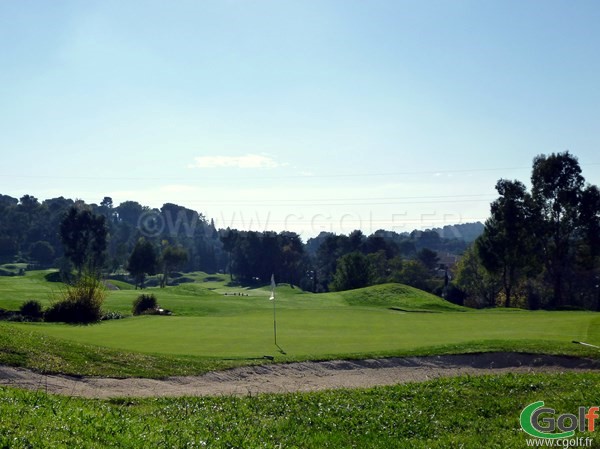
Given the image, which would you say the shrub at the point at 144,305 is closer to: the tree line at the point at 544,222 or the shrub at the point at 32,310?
the shrub at the point at 32,310

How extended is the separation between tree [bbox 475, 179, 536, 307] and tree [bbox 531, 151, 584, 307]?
1.41 metres

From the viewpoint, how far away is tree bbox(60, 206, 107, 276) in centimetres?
8812

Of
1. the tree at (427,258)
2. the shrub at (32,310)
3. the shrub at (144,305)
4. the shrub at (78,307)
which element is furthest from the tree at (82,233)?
the tree at (427,258)

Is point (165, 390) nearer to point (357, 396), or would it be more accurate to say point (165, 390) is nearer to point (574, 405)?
point (357, 396)

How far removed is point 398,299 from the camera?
50438mm

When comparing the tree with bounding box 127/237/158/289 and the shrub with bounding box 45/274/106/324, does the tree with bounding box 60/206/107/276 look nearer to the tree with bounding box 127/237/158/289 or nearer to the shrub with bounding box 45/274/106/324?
the tree with bounding box 127/237/158/289

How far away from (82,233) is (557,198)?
64.1 metres

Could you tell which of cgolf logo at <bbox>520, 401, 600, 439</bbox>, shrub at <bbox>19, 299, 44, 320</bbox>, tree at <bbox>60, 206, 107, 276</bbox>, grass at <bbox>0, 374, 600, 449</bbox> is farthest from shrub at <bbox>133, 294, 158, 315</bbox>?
tree at <bbox>60, 206, 107, 276</bbox>

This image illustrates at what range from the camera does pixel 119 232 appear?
194500 millimetres

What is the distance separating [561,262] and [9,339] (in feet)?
207

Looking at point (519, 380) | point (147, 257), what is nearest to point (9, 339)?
point (519, 380)

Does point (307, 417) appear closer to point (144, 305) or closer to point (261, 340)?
point (261, 340)

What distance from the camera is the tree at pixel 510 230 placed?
63406 millimetres

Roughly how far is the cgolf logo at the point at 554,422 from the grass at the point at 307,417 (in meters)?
0.23
